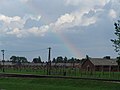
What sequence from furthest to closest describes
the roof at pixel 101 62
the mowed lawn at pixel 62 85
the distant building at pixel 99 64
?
the roof at pixel 101 62 → the distant building at pixel 99 64 → the mowed lawn at pixel 62 85

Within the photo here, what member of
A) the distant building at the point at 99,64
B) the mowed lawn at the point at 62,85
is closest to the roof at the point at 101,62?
the distant building at the point at 99,64

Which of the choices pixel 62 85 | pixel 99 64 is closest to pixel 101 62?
pixel 99 64

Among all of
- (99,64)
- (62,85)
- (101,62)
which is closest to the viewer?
(62,85)

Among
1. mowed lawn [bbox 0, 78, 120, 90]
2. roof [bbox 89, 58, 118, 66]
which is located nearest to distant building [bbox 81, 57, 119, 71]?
roof [bbox 89, 58, 118, 66]

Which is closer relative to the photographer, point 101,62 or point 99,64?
point 99,64

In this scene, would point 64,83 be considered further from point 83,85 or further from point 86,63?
point 86,63

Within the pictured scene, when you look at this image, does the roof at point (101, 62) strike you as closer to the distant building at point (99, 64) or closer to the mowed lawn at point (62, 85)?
the distant building at point (99, 64)

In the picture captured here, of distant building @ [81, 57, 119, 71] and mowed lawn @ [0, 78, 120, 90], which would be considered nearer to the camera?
mowed lawn @ [0, 78, 120, 90]

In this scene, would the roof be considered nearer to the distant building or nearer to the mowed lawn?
the distant building

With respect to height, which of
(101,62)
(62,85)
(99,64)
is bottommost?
(62,85)

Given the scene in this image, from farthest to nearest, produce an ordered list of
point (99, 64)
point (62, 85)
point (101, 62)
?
point (101, 62) → point (99, 64) → point (62, 85)

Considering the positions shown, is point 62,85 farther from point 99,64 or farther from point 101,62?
point 101,62

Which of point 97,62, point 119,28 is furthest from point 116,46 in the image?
point 97,62

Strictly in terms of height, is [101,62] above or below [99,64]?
above
